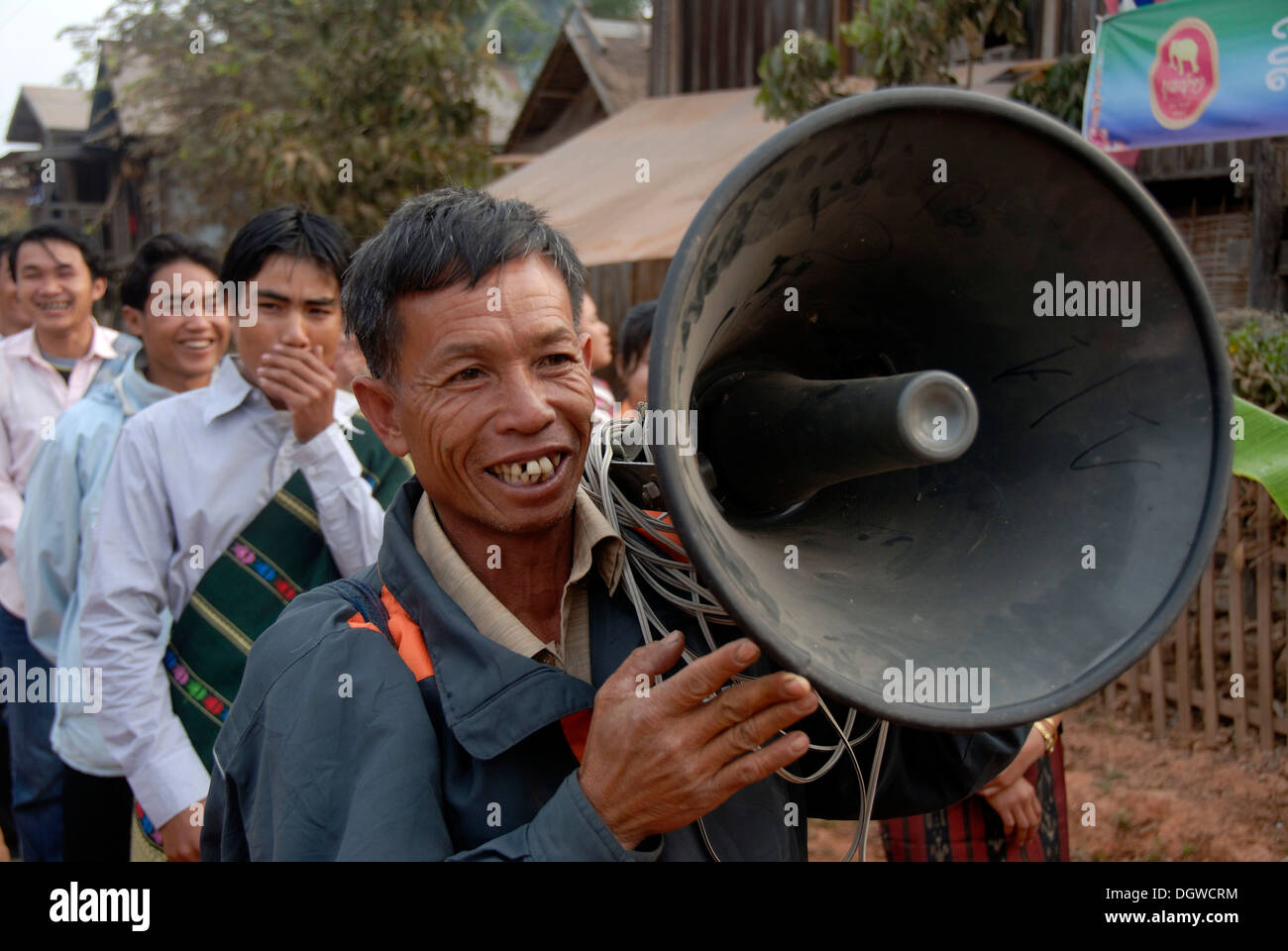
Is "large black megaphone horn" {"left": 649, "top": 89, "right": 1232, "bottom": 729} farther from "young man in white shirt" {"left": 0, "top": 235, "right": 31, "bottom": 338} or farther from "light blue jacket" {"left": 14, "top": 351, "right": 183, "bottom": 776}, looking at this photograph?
"young man in white shirt" {"left": 0, "top": 235, "right": 31, "bottom": 338}

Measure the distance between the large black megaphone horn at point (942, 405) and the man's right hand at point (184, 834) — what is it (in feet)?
5.47

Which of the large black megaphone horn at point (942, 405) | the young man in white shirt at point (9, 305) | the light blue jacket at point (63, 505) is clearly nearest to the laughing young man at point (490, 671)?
the large black megaphone horn at point (942, 405)

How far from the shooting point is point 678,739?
3.63 ft

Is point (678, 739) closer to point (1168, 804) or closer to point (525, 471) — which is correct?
point (525, 471)

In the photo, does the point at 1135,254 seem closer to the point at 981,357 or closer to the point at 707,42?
the point at 981,357

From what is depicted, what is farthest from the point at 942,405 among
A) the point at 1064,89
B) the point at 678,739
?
the point at 1064,89

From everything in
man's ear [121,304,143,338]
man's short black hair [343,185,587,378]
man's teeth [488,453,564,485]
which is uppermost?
man's short black hair [343,185,587,378]

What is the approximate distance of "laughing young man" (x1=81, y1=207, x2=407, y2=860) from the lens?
8.00 ft

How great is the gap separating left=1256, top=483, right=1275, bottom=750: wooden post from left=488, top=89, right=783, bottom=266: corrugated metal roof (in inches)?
129

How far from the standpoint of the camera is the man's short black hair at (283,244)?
8.80ft

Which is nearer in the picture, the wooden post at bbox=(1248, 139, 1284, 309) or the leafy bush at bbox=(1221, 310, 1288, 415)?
the leafy bush at bbox=(1221, 310, 1288, 415)

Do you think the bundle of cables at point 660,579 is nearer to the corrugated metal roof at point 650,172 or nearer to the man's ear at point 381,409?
the man's ear at point 381,409

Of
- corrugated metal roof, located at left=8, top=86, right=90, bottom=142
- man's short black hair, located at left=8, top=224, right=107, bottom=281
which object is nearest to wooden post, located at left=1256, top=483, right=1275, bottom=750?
man's short black hair, located at left=8, top=224, right=107, bottom=281

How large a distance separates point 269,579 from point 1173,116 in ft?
14.1
